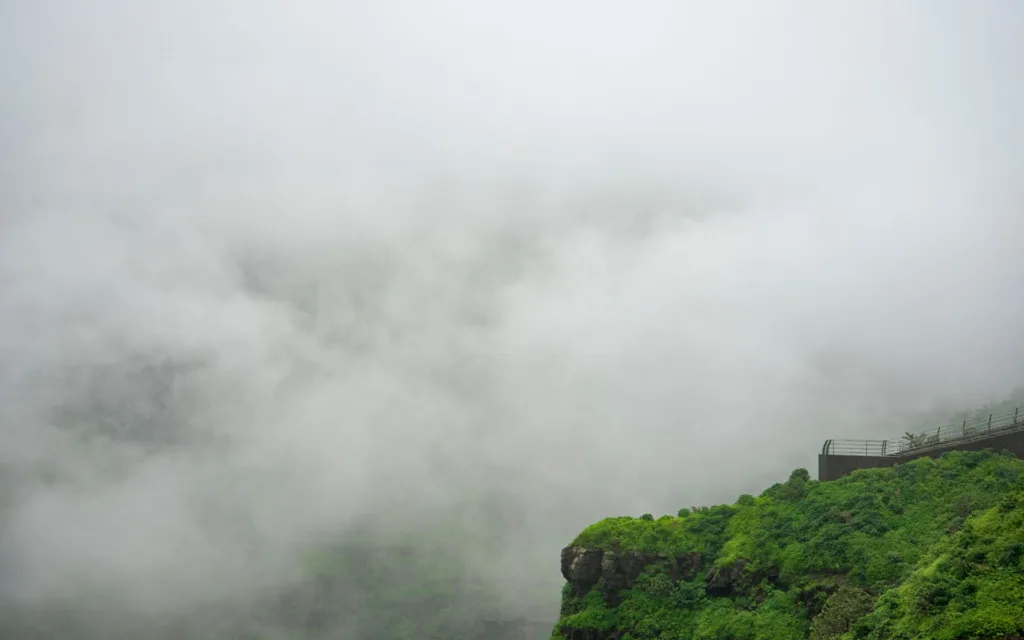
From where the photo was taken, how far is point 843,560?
45906 mm

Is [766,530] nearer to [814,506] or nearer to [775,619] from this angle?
[814,506]

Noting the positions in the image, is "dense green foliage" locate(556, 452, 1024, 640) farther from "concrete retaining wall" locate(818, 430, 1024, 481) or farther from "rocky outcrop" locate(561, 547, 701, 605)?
"concrete retaining wall" locate(818, 430, 1024, 481)

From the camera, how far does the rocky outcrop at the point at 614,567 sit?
5556 cm

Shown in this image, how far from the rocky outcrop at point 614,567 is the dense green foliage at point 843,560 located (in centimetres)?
47

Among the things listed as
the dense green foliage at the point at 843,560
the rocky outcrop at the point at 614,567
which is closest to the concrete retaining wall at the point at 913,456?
the dense green foliage at the point at 843,560

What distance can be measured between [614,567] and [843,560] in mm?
16377

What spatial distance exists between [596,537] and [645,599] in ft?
19.9

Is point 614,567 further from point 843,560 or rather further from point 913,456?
point 913,456

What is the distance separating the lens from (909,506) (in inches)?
1877

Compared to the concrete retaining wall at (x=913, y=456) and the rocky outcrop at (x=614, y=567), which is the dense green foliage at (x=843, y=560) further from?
the concrete retaining wall at (x=913, y=456)

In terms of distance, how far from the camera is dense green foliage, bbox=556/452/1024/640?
34.4m

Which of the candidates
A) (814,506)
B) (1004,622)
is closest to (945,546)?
(1004,622)

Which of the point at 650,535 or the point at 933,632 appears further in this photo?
the point at 650,535

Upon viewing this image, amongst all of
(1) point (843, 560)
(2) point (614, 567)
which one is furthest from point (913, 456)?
(2) point (614, 567)
